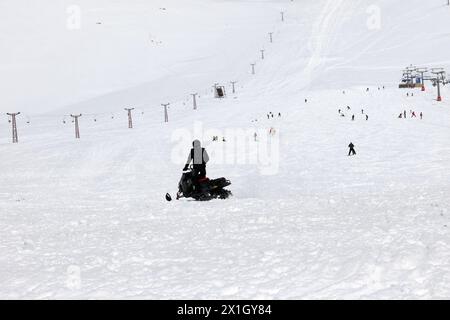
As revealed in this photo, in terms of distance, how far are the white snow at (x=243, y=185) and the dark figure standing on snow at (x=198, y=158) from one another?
1.32 meters

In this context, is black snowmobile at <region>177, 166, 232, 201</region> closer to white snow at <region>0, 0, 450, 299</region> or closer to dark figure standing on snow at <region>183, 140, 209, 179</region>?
dark figure standing on snow at <region>183, 140, 209, 179</region>

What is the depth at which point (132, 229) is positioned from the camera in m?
10.9

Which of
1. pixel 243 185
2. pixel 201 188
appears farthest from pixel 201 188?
pixel 243 185

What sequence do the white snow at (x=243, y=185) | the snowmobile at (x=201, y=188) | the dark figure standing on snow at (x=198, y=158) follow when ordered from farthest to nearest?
the snowmobile at (x=201, y=188), the dark figure standing on snow at (x=198, y=158), the white snow at (x=243, y=185)

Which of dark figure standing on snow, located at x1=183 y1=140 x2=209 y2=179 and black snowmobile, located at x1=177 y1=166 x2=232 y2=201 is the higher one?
dark figure standing on snow, located at x1=183 y1=140 x2=209 y2=179

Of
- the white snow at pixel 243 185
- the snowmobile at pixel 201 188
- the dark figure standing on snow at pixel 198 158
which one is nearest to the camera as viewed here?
the white snow at pixel 243 185

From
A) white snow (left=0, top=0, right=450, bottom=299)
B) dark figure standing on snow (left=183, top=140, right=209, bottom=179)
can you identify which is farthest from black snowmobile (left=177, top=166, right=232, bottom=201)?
white snow (left=0, top=0, right=450, bottom=299)

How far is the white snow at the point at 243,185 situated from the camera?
275 inches

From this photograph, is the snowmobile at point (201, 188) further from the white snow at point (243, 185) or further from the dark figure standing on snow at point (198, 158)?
the white snow at point (243, 185)

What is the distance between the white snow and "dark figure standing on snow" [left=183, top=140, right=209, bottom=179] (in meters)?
1.32

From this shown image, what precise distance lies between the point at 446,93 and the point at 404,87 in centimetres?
854

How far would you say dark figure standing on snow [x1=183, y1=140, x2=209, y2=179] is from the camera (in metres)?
15.5

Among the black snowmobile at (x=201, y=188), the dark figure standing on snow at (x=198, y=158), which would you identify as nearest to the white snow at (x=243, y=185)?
the black snowmobile at (x=201, y=188)

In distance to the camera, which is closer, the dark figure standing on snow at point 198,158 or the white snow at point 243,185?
the white snow at point 243,185
